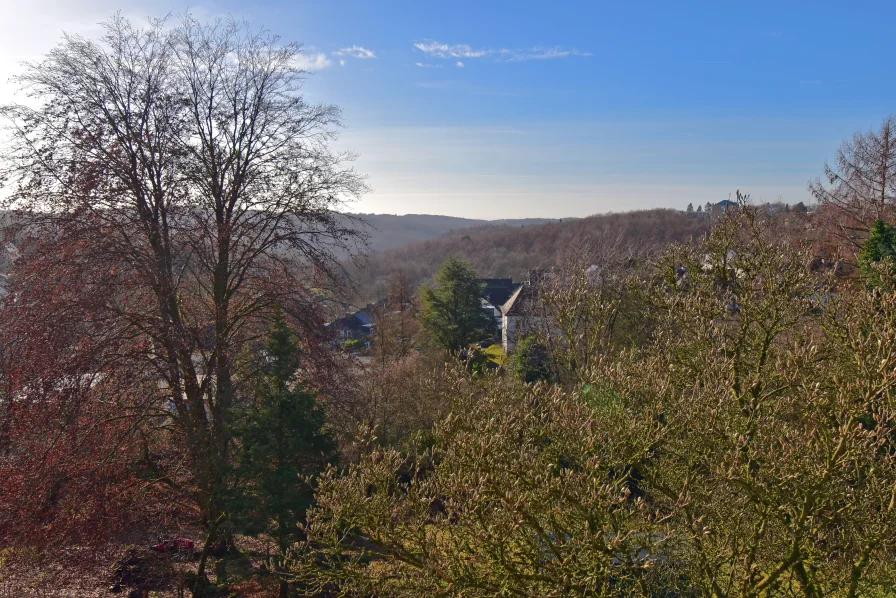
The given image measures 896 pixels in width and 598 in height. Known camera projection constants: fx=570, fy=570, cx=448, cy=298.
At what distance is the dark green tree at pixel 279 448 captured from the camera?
32.2 feet

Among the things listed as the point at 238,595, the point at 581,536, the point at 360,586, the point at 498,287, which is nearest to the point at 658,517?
the point at 581,536

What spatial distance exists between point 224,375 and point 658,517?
8.38 metres

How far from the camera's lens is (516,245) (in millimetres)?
85625

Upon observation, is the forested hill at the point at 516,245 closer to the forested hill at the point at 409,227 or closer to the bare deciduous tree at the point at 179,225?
the forested hill at the point at 409,227

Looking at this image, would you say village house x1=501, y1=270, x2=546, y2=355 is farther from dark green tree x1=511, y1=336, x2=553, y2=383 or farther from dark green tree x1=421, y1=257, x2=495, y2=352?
dark green tree x1=421, y1=257, x2=495, y2=352

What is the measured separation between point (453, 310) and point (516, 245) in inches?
2206

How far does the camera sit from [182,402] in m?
10.1

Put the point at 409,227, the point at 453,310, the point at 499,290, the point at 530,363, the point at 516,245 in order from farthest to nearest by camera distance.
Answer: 1. the point at 409,227
2. the point at 516,245
3. the point at 499,290
4. the point at 453,310
5. the point at 530,363

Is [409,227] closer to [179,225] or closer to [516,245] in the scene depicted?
[516,245]

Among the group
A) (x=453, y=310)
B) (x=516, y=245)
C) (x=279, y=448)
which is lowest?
(x=279, y=448)

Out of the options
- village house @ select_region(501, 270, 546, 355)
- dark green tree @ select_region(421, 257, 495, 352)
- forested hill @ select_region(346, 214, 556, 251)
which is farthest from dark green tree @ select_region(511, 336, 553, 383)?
forested hill @ select_region(346, 214, 556, 251)

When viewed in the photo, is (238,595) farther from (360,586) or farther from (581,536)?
(581,536)

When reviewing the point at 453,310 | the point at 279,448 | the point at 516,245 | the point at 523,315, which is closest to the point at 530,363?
the point at 523,315

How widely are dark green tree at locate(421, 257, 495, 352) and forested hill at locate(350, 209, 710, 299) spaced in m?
25.1
